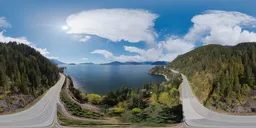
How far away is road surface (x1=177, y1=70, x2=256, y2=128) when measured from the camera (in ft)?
29.7

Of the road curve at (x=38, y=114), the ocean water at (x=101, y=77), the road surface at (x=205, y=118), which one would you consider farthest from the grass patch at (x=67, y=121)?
the road surface at (x=205, y=118)

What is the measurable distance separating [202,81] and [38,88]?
9.32 metres

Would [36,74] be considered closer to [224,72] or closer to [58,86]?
[58,86]

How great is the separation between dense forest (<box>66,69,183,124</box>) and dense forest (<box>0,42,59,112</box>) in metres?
1.52

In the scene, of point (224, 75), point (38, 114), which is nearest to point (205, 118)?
point (224, 75)

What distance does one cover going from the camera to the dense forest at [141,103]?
30.9 feet

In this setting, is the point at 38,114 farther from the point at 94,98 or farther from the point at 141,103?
the point at 141,103

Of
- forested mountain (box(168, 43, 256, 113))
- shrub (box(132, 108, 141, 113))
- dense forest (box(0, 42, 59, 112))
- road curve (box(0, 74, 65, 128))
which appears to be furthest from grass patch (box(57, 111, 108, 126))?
forested mountain (box(168, 43, 256, 113))

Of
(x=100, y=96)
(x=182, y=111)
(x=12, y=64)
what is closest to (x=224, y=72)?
(x=182, y=111)

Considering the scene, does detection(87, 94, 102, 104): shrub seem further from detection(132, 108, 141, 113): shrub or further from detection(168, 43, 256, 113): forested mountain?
detection(168, 43, 256, 113): forested mountain

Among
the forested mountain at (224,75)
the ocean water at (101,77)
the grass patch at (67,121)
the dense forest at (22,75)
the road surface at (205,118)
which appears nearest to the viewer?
the grass patch at (67,121)

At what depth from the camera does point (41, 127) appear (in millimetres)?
8758

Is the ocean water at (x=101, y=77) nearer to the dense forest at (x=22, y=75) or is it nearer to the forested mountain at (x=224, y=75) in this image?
the dense forest at (x=22, y=75)

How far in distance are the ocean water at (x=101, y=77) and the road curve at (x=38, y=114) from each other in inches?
46.6
